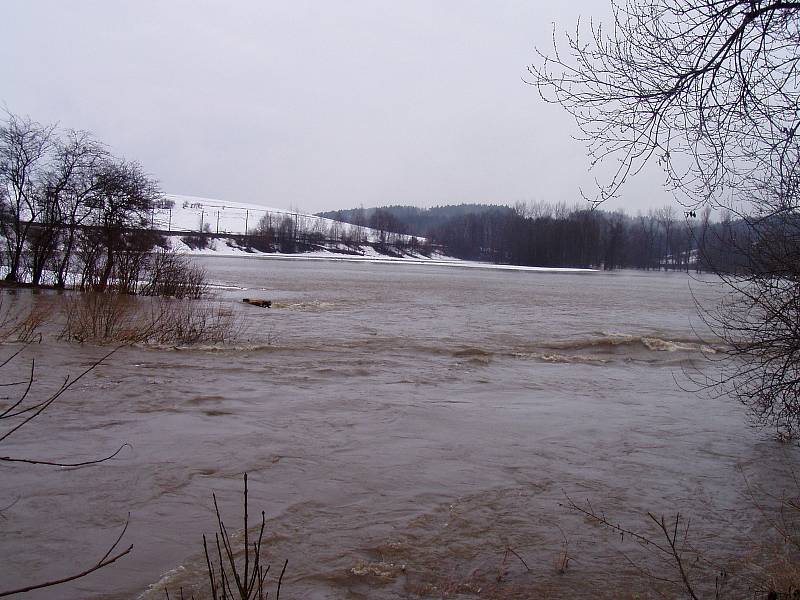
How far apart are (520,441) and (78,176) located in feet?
90.9

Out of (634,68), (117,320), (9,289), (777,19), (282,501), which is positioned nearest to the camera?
(777,19)

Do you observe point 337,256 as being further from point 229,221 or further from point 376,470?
point 376,470

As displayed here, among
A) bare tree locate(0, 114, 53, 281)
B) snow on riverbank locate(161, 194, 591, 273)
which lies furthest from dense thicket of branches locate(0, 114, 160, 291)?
snow on riverbank locate(161, 194, 591, 273)

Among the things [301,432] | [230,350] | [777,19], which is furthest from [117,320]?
[777,19]

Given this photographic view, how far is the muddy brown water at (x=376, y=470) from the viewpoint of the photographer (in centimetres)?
522

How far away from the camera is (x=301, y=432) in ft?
29.3

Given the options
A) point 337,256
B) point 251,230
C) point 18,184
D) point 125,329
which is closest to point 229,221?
point 251,230

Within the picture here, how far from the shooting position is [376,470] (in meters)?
7.53

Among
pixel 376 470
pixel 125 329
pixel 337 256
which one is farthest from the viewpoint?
pixel 337 256

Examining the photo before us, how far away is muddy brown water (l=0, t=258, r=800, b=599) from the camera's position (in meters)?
5.22

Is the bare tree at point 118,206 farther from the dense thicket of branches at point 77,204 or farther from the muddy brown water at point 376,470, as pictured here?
the muddy brown water at point 376,470

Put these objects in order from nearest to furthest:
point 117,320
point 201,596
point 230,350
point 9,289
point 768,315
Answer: point 201,596 < point 768,315 < point 230,350 < point 117,320 < point 9,289

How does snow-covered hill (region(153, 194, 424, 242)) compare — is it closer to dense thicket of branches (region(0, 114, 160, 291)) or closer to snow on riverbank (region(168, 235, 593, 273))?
snow on riverbank (region(168, 235, 593, 273))

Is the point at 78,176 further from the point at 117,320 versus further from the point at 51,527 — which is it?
the point at 51,527
